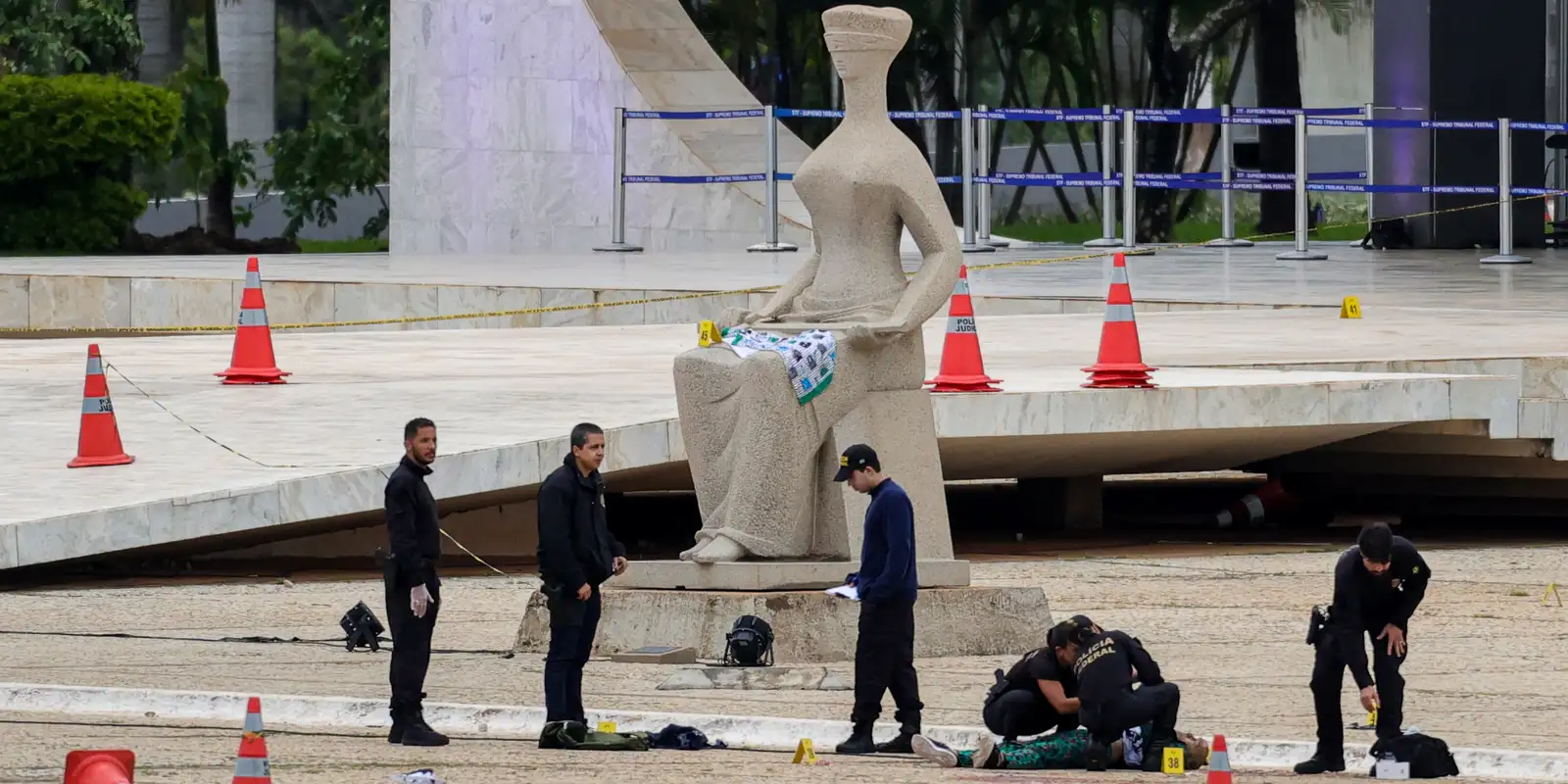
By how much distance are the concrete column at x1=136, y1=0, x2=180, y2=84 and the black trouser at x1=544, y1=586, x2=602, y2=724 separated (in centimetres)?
2564

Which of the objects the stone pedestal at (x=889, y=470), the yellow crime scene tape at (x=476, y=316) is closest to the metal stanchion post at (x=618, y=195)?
the yellow crime scene tape at (x=476, y=316)

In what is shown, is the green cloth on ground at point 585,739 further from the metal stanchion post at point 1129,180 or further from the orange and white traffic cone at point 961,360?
the metal stanchion post at point 1129,180

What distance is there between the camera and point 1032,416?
1340 cm

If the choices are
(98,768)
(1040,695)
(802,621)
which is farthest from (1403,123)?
(98,768)

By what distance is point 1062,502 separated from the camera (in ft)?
53.6

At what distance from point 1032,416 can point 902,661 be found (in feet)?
15.4

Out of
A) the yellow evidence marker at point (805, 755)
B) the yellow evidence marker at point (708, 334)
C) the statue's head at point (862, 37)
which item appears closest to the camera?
the yellow evidence marker at point (805, 755)

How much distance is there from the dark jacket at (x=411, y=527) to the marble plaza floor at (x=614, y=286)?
385 inches

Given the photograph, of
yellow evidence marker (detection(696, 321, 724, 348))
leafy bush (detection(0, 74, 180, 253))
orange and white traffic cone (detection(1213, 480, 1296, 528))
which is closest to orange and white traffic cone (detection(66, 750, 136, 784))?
yellow evidence marker (detection(696, 321, 724, 348))

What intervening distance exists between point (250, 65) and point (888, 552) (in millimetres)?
26448

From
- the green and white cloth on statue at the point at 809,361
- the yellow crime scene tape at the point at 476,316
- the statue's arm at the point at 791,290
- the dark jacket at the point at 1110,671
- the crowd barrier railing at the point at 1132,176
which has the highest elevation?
the crowd barrier railing at the point at 1132,176

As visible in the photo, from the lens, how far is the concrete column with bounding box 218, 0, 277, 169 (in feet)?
110

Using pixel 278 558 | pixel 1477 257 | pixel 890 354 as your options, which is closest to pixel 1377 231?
pixel 1477 257

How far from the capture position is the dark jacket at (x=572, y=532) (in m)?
8.98
